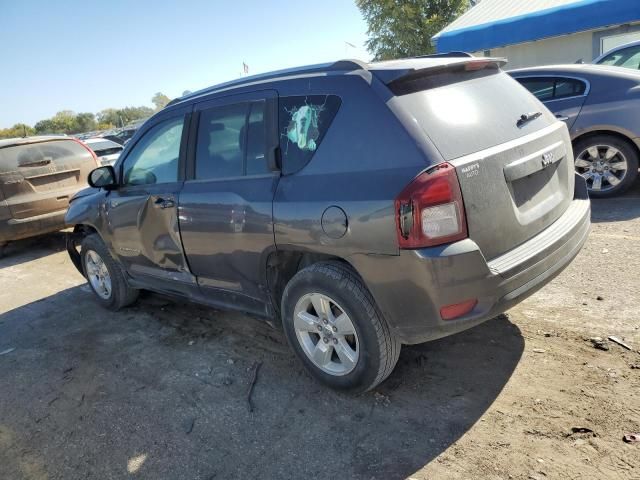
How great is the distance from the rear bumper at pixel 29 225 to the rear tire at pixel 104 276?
94.7 inches

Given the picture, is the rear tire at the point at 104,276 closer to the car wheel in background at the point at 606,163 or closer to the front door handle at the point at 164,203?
the front door handle at the point at 164,203

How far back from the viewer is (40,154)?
7.71 m

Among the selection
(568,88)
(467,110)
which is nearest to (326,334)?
(467,110)

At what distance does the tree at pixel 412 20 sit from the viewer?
2586cm

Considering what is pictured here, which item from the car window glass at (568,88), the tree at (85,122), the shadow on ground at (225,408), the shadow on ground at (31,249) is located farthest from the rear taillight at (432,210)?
the tree at (85,122)

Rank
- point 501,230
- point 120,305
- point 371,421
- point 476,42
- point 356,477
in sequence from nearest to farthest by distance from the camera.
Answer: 1. point 356,477
2. point 501,230
3. point 371,421
4. point 120,305
5. point 476,42

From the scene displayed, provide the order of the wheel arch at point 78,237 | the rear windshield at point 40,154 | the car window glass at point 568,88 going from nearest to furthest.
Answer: the wheel arch at point 78,237, the car window glass at point 568,88, the rear windshield at point 40,154

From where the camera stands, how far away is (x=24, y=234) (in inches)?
292

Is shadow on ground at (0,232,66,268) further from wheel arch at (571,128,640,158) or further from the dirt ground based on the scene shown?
wheel arch at (571,128,640,158)

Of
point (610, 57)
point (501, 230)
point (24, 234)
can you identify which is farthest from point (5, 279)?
point (610, 57)

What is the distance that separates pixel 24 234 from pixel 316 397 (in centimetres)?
617

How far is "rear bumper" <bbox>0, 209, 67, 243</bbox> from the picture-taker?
726cm

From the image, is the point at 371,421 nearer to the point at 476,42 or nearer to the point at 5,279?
the point at 5,279

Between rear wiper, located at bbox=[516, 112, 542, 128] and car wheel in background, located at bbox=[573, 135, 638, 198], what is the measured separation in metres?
3.40
